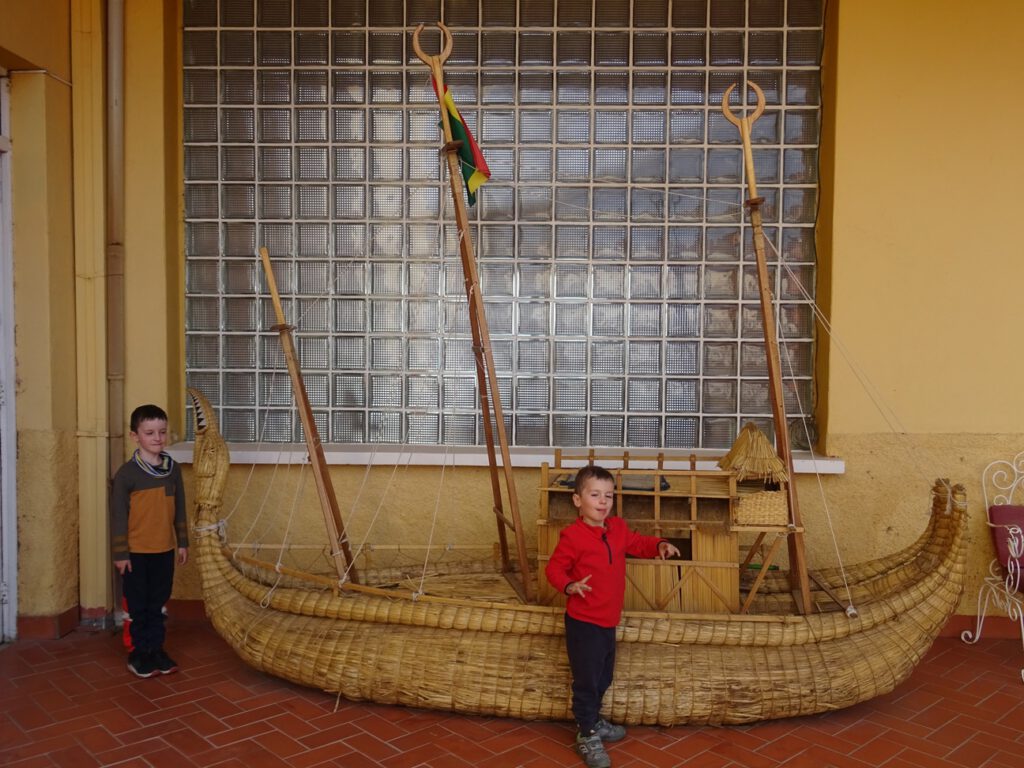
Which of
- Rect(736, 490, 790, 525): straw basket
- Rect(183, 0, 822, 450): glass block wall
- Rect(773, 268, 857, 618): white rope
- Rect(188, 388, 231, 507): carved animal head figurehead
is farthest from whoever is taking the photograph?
Rect(183, 0, 822, 450): glass block wall

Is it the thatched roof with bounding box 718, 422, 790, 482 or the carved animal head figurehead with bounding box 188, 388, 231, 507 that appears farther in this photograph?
the carved animal head figurehead with bounding box 188, 388, 231, 507

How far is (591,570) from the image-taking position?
3490 millimetres

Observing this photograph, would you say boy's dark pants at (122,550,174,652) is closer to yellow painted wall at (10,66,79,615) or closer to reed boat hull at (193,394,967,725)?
reed boat hull at (193,394,967,725)

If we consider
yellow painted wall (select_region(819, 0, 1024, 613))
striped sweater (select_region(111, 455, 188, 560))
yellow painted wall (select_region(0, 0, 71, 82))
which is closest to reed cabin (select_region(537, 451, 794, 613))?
yellow painted wall (select_region(819, 0, 1024, 613))

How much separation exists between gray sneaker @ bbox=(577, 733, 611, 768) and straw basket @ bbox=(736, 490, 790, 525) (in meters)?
1.16

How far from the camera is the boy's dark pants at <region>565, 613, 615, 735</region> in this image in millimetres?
3500

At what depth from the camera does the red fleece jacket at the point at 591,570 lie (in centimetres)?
348

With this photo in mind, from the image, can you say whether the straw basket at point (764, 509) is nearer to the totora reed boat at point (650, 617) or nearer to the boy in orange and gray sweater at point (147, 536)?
the totora reed boat at point (650, 617)

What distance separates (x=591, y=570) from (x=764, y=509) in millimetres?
958

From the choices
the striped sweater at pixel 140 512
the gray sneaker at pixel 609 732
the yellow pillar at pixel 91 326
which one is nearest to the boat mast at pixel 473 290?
the gray sneaker at pixel 609 732

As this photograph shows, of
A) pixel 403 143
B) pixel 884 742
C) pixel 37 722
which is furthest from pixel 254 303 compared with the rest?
pixel 884 742

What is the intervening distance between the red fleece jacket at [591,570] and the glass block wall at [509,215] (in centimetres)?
190

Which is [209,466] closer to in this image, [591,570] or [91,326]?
[91,326]

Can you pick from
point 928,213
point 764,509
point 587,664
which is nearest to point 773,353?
point 764,509
